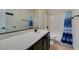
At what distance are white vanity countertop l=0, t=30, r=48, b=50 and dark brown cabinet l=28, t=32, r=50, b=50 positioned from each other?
4 centimetres

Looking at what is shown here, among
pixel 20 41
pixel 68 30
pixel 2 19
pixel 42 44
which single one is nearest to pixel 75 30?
pixel 68 30

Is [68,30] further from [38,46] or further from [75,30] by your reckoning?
[38,46]

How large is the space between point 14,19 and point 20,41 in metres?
0.31

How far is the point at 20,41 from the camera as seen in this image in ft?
4.17

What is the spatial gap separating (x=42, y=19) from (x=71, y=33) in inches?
18.4

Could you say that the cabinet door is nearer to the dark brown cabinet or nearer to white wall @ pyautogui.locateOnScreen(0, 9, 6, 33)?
the dark brown cabinet

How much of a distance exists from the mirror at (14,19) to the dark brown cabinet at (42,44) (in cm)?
27

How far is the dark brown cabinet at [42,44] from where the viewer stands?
4.17 ft

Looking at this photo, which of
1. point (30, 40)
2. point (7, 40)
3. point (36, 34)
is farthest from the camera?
point (36, 34)

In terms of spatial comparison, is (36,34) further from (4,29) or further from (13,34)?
(4,29)

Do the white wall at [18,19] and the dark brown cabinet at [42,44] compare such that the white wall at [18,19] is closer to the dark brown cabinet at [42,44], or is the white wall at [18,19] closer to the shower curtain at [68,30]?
the dark brown cabinet at [42,44]

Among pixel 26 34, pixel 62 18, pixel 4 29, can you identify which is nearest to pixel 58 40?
pixel 62 18

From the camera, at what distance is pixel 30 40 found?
1.30m
